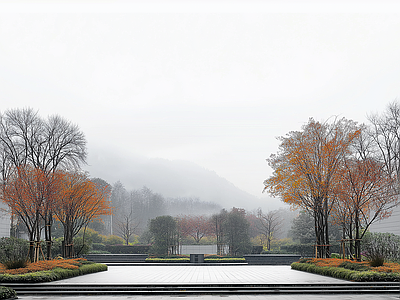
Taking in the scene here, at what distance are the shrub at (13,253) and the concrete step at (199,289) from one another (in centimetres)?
188

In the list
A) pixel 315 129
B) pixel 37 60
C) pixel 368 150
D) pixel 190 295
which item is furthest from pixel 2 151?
pixel 368 150

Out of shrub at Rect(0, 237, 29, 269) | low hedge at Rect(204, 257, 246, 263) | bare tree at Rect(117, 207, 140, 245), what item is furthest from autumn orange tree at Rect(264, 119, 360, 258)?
bare tree at Rect(117, 207, 140, 245)

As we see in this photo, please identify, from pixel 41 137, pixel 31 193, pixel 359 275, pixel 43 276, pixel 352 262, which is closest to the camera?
pixel 359 275

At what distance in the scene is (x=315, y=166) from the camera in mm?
16781

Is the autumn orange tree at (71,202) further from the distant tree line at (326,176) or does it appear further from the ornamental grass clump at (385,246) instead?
the ornamental grass clump at (385,246)

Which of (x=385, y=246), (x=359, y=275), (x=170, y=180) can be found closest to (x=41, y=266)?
(x=359, y=275)

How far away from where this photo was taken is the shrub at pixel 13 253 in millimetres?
12688

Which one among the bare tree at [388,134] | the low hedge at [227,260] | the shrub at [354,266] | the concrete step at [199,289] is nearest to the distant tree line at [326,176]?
the shrub at [354,266]

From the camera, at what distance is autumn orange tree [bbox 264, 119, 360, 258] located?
16359 mm

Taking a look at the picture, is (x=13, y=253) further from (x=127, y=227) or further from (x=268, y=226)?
(x=268, y=226)

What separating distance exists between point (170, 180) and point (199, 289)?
13275 cm

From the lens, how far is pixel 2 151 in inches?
970

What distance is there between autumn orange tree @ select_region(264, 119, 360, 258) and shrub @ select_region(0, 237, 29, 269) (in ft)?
41.7

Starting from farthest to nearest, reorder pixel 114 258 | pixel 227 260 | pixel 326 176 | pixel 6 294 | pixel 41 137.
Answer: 1. pixel 114 258
2. pixel 227 260
3. pixel 41 137
4. pixel 326 176
5. pixel 6 294
